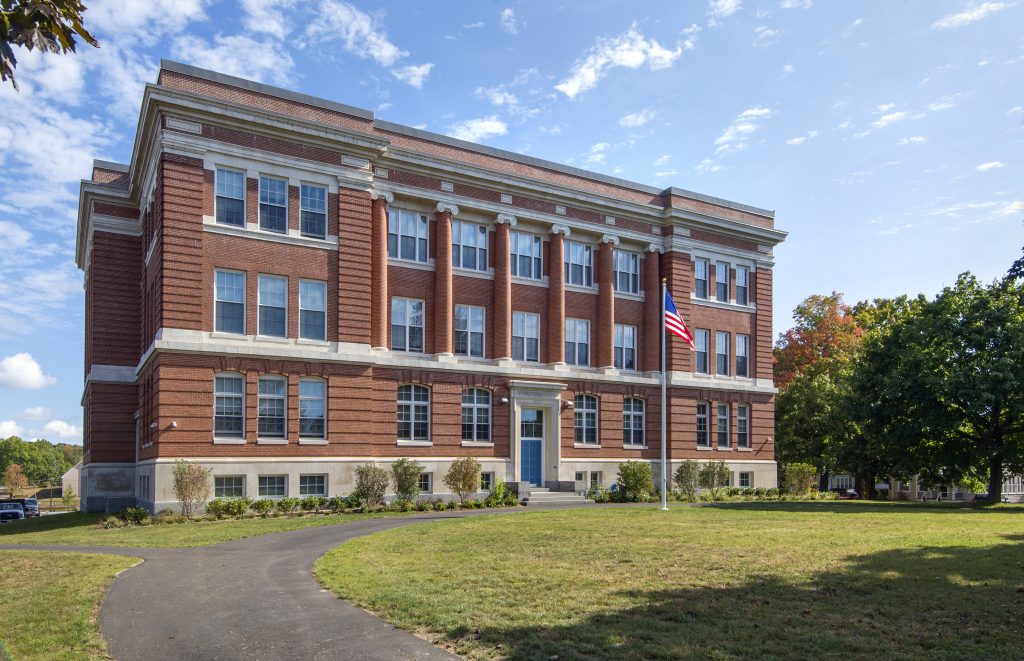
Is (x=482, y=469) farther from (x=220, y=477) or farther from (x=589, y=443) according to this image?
(x=220, y=477)

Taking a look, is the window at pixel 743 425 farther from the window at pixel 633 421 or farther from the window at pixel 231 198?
the window at pixel 231 198

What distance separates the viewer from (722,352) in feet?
141

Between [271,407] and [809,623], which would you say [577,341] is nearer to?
[271,407]

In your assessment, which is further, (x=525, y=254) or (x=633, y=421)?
(x=633, y=421)

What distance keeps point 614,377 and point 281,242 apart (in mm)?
17043

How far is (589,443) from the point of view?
3812 centimetres

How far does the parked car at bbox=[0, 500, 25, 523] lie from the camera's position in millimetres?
43562

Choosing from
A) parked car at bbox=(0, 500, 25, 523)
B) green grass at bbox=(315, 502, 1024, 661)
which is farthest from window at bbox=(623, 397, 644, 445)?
parked car at bbox=(0, 500, 25, 523)

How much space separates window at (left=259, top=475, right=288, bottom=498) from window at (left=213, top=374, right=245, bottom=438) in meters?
1.82

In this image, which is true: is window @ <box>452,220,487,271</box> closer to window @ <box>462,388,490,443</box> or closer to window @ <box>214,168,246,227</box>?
window @ <box>462,388,490,443</box>

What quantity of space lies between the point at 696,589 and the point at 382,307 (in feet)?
74.9

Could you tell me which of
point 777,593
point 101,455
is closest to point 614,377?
point 101,455

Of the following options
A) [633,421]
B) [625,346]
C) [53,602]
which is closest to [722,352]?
[625,346]

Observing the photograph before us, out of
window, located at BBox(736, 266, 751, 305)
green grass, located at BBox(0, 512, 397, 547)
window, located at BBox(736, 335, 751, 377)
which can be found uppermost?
window, located at BBox(736, 266, 751, 305)
